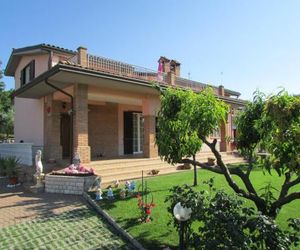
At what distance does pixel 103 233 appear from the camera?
6.71 metres

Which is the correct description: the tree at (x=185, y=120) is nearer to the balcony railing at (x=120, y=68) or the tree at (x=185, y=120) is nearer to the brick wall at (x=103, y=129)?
the balcony railing at (x=120, y=68)

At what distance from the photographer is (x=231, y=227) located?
4254 millimetres

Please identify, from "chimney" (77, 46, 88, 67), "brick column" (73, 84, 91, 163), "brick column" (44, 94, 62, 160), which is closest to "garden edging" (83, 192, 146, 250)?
"brick column" (73, 84, 91, 163)

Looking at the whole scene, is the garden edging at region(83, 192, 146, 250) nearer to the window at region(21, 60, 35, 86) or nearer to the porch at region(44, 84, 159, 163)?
the porch at region(44, 84, 159, 163)

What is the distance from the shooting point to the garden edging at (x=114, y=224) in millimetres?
6028

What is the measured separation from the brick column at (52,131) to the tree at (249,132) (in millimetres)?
9825

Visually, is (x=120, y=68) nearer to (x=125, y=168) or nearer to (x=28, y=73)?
(x=125, y=168)

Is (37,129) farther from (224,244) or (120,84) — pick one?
(224,244)

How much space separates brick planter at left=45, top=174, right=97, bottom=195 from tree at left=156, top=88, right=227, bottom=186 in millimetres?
4765

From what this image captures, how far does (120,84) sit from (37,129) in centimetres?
661

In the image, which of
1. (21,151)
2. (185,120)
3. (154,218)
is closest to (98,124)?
(21,151)

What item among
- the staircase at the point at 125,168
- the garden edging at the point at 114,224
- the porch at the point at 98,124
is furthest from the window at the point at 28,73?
the garden edging at the point at 114,224

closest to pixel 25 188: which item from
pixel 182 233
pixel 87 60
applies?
pixel 87 60

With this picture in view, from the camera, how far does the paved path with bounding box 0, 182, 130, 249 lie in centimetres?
619
